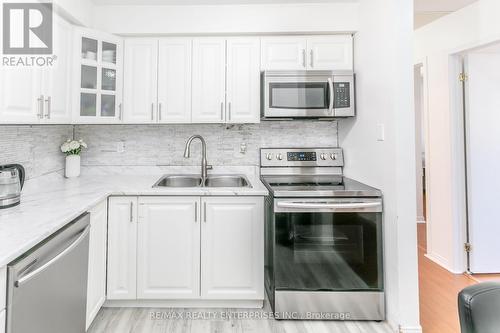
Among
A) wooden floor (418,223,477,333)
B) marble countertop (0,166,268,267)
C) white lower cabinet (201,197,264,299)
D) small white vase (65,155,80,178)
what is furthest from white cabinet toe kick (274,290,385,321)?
small white vase (65,155,80,178)

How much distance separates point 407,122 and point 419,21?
1954 mm

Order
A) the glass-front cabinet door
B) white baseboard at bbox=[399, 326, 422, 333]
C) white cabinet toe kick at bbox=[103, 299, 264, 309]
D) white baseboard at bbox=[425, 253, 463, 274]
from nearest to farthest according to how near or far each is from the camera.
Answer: white baseboard at bbox=[399, 326, 422, 333] < white cabinet toe kick at bbox=[103, 299, 264, 309] < the glass-front cabinet door < white baseboard at bbox=[425, 253, 463, 274]

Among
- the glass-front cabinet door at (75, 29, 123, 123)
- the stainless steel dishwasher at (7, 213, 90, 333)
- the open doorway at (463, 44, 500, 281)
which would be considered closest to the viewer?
the stainless steel dishwasher at (7, 213, 90, 333)

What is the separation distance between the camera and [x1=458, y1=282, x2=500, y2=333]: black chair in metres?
0.75

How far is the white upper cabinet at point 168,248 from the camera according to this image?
2.07m

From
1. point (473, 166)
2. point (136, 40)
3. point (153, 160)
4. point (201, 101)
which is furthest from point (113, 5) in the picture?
point (473, 166)

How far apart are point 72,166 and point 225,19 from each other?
1837 mm

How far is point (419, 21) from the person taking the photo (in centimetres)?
306

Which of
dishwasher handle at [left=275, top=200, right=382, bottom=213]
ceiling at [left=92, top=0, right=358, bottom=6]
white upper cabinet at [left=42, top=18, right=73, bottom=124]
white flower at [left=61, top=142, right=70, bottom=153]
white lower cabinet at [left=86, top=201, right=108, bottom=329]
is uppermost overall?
ceiling at [left=92, top=0, right=358, bottom=6]

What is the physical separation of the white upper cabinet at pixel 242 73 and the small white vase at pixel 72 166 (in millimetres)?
1396

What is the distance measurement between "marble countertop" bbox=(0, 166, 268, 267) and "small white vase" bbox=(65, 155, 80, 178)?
52 millimetres

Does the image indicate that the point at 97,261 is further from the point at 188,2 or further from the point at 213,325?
the point at 188,2

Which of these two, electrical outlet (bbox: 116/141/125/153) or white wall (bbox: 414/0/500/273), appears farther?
electrical outlet (bbox: 116/141/125/153)

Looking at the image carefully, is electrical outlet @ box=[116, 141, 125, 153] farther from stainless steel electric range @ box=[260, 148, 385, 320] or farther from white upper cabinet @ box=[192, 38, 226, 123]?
stainless steel electric range @ box=[260, 148, 385, 320]
